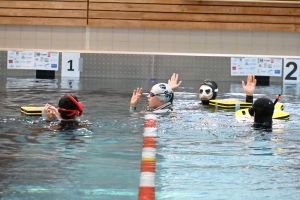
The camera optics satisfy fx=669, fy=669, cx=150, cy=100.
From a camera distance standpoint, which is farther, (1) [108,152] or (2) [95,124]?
(2) [95,124]

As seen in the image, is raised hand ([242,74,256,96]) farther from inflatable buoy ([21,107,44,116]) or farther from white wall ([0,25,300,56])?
white wall ([0,25,300,56])

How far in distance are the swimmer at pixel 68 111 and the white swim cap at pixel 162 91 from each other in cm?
177

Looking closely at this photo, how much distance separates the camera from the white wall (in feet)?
67.4

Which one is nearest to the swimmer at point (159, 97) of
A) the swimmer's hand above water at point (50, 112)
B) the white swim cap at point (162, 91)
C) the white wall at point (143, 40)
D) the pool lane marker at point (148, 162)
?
the white swim cap at point (162, 91)

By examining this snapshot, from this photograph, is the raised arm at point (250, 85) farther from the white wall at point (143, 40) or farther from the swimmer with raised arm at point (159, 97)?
the white wall at point (143, 40)

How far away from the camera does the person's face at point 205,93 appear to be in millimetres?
10953

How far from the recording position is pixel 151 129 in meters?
7.91

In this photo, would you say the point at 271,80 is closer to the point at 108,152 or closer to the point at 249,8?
the point at 249,8

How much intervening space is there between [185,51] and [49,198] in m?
16.6

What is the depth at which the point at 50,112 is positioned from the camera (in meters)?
8.02

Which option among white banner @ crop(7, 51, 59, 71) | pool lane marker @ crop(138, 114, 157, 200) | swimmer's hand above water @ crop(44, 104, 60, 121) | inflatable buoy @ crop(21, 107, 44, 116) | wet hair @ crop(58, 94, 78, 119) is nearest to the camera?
pool lane marker @ crop(138, 114, 157, 200)

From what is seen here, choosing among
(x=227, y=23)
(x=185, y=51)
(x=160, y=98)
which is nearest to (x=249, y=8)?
(x=227, y=23)

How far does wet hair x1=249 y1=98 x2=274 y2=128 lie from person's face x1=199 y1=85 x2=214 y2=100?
2.74m

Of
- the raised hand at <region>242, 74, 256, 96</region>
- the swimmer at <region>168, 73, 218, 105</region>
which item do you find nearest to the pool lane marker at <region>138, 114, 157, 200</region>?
the raised hand at <region>242, 74, 256, 96</region>
